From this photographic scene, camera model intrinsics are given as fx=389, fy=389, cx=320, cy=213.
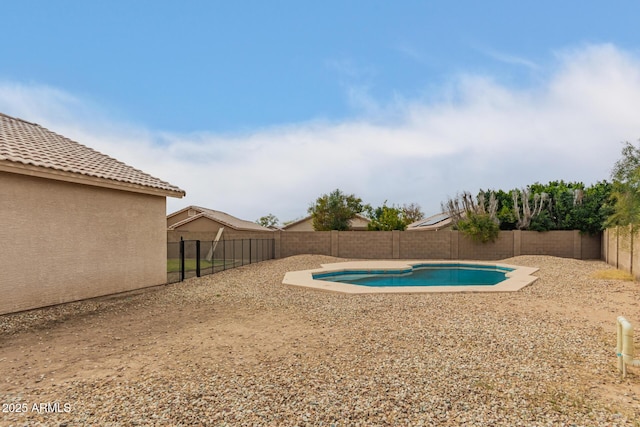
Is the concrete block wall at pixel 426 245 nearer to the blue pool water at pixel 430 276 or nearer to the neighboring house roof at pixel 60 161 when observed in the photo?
the blue pool water at pixel 430 276

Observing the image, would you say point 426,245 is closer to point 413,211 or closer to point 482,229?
point 482,229

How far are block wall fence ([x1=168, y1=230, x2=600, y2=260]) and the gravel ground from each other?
1391cm

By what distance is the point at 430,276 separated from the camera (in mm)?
16812

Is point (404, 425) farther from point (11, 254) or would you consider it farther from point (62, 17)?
point (62, 17)

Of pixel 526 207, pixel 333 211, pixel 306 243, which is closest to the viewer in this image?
pixel 526 207

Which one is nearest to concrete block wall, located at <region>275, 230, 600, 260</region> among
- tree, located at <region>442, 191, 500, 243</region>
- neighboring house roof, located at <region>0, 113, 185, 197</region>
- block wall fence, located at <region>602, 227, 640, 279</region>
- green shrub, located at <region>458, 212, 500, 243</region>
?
green shrub, located at <region>458, 212, 500, 243</region>

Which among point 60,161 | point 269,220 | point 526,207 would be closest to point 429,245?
point 526,207

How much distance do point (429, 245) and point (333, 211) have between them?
13.3 m

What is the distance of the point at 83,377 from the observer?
176 inches

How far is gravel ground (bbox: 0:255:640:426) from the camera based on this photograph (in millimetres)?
3559

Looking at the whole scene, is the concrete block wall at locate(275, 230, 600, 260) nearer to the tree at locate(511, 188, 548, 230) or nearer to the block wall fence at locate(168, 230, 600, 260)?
the block wall fence at locate(168, 230, 600, 260)

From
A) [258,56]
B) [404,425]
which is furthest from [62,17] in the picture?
[404,425]

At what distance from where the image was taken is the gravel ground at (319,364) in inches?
140

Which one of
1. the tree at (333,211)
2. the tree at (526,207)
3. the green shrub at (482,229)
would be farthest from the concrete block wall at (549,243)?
the tree at (333,211)
